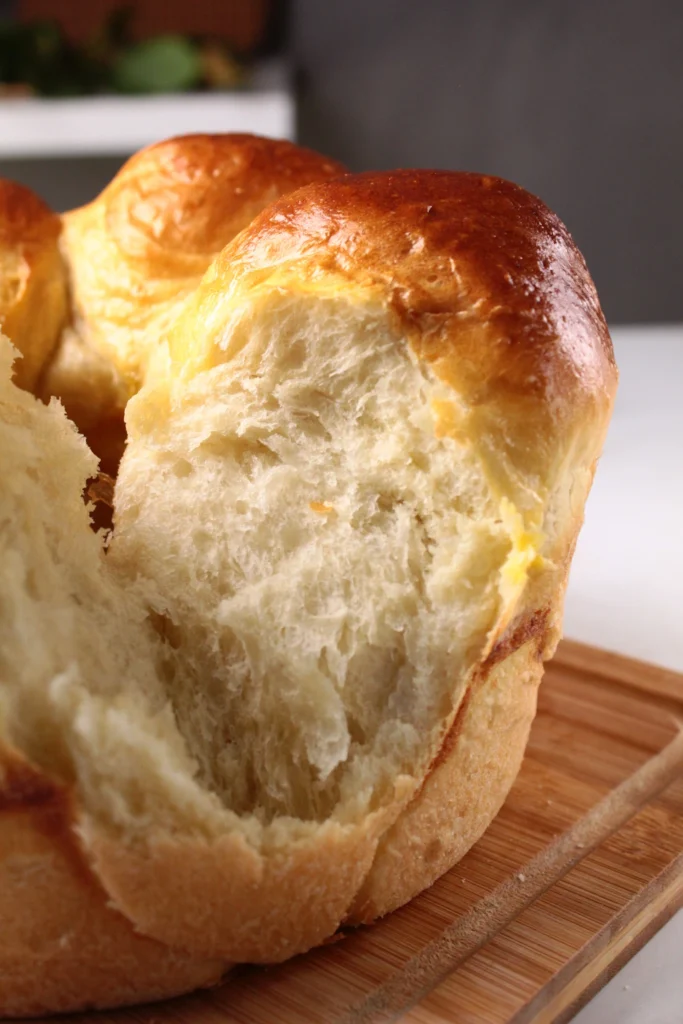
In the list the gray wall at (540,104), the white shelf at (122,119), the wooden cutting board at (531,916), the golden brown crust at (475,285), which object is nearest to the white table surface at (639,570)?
the wooden cutting board at (531,916)

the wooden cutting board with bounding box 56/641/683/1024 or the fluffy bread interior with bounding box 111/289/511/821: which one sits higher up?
the fluffy bread interior with bounding box 111/289/511/821

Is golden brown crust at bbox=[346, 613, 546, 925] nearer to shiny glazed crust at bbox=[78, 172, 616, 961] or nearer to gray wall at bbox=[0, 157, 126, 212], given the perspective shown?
shiny glazed crust at bbox=[78, 172, 616, 961]

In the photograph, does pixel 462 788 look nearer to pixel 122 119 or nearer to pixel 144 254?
pixel 144 254

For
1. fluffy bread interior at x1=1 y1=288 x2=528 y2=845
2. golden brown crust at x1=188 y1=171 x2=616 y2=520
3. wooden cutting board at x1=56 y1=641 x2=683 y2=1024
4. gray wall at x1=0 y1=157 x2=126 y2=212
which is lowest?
gray wall at x1=0 y1=157 x2=126 y2=212

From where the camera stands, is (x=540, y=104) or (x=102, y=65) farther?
(x=102, y=65)

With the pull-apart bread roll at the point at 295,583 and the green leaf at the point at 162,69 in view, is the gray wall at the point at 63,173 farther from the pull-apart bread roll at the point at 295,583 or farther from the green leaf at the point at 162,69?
the pull-apart bread roll at the point at 295,583

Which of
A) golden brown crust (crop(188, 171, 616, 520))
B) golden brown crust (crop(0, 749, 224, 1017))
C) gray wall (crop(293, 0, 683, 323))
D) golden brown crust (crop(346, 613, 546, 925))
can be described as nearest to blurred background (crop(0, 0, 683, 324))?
gray wall (crop(293, 0, 683, 323))

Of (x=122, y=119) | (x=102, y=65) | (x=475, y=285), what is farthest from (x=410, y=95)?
(x=475, y=285)

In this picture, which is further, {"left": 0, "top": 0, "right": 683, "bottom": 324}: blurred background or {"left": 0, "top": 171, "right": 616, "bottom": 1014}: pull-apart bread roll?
{"left": 0, "top": 0, "right": 683, "bottom": 324}: blurred background
